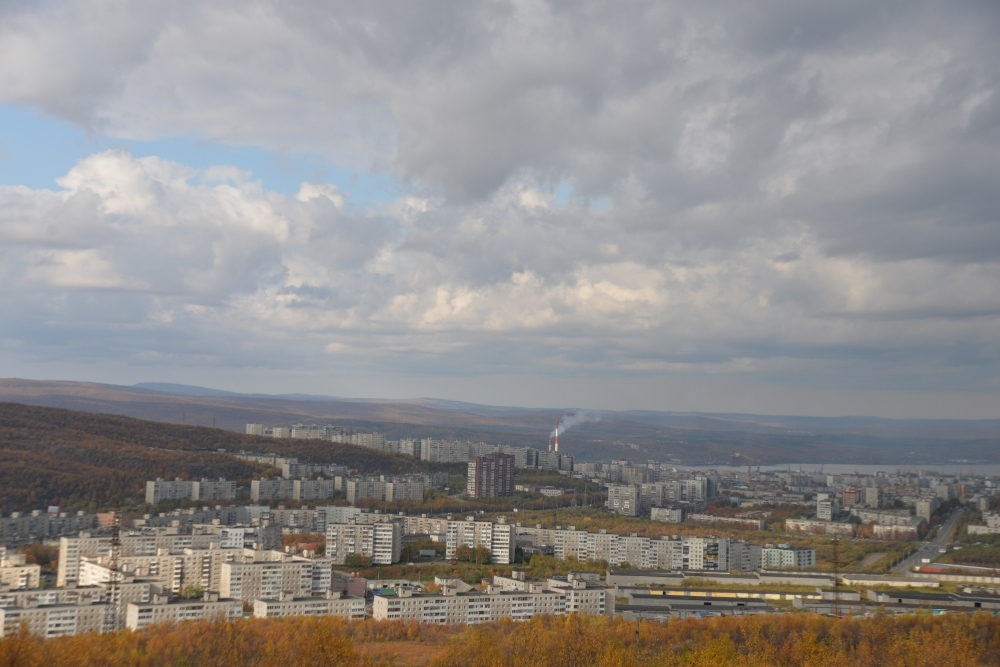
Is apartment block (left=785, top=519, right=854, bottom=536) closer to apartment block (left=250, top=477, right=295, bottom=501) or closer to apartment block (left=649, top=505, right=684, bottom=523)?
apartment block (left=649, top=505, right=684, bottom=523)

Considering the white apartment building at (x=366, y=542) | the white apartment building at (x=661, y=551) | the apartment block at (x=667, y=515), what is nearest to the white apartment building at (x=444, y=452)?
the apartment block at (x=667, y=515)

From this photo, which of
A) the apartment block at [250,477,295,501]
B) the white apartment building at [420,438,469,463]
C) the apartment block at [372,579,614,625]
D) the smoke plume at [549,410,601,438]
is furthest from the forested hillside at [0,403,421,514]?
the smoke plume at [549,410,601,438]

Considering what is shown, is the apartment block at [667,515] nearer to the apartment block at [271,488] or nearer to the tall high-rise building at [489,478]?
the tall high-rise building at [489,478]

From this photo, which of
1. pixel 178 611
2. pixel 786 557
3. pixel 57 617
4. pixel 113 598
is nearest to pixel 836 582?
pixel 786 557

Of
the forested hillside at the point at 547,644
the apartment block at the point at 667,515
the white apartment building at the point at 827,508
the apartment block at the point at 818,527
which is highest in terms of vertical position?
the forested hillside at the point at 547,644

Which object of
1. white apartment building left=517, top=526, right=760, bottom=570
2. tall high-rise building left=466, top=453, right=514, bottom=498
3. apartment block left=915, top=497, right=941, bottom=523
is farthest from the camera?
tall high-rise building left=466, top=453, right=514, bottom=498

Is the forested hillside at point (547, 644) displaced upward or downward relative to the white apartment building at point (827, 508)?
upward
